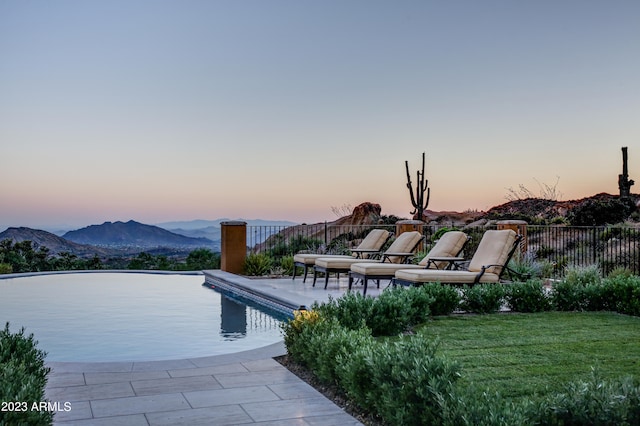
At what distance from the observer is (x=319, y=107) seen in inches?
616

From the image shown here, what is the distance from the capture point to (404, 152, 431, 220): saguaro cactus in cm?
2248

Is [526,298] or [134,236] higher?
[134,236]

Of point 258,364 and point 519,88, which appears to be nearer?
point 258,364

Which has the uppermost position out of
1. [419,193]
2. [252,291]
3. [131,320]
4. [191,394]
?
[419,193]

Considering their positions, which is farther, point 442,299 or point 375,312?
point 442,299

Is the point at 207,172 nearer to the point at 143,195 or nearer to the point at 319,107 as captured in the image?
the point at 143,195

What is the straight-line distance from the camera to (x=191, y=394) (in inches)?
157

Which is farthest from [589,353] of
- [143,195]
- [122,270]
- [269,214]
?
[269,214]

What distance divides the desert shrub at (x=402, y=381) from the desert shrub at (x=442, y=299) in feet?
9.16

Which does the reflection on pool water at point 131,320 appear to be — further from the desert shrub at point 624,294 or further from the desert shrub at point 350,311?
the desert shrub at point 624,294

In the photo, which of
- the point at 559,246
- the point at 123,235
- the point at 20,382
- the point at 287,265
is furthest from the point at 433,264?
the point at 123,235

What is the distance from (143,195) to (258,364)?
13.4m

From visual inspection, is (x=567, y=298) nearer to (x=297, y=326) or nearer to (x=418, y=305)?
(x=418, y=305)

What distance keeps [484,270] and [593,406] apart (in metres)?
4.76
